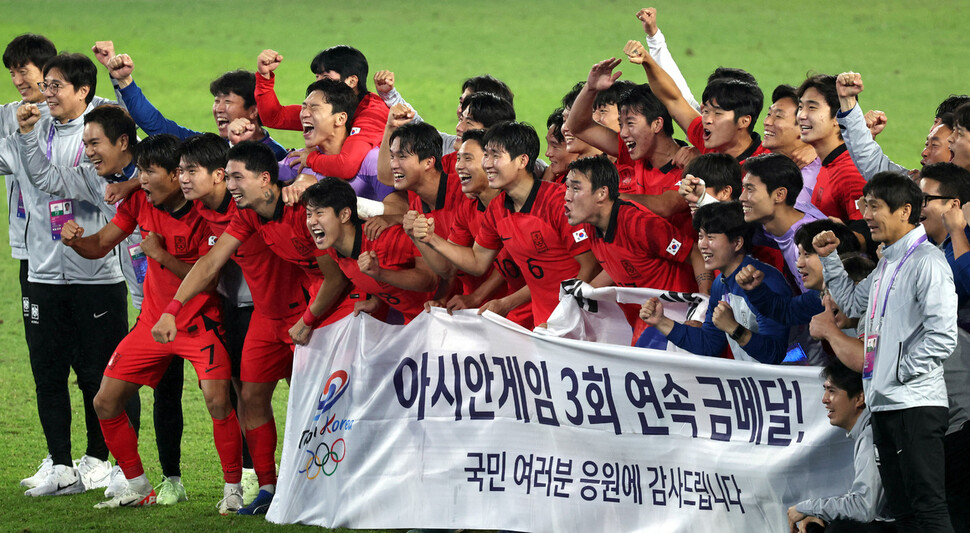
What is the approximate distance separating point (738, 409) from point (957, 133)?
1559 mm

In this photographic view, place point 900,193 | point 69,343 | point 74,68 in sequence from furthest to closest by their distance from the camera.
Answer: point 74,68
point 69,343
point 900,193

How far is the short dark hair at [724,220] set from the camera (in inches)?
208

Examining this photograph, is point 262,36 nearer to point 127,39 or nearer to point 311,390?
point 127,39

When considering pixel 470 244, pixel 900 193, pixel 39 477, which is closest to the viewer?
pixel 900 193

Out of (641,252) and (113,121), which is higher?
(113,121)

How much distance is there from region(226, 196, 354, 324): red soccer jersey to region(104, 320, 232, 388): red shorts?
2.14ft

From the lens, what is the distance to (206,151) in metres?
6.79

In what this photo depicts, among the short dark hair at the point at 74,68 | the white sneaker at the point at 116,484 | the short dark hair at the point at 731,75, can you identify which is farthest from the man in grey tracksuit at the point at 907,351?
the short dark hair at the point at 74,68

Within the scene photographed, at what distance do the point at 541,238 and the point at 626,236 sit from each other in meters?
0.49

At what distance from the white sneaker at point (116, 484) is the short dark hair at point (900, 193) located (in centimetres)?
462

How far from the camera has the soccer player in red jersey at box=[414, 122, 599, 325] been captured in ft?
19.8

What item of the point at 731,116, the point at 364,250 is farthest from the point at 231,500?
the point at 731,116

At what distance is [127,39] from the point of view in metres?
25.2

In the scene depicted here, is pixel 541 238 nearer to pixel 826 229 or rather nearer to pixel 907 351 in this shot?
pixel 826 229
